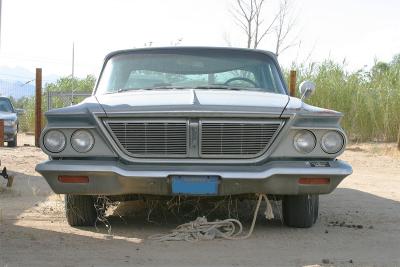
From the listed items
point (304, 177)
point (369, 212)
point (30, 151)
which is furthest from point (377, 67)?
point (304, 177)

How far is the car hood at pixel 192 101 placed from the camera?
4.87 metres

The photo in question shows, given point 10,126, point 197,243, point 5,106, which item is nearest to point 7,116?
point 10,126

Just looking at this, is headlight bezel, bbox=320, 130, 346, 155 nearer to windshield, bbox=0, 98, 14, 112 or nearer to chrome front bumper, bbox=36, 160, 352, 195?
chrome front bumper, bbox=36, 160, 352, 195

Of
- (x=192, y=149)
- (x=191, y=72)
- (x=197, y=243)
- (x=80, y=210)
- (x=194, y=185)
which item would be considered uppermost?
(x=191, y=72)

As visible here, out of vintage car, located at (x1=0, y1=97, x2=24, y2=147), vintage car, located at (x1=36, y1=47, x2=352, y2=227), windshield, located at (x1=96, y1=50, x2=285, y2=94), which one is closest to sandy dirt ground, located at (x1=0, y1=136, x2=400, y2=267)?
vintage car, located at (x1=36, y1=47, x2=352, y2=227)

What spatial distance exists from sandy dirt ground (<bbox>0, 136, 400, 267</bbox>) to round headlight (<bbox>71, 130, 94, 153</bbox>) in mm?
702

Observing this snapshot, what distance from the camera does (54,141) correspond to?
4930 mm

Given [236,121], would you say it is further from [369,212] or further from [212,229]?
[369,212]

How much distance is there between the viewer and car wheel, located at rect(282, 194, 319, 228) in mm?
5340

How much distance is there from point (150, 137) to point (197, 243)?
0.88m

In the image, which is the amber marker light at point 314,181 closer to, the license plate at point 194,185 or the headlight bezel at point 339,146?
the headlight bezel at point 339,146

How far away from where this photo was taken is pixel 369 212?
6.53m

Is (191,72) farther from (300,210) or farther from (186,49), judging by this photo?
(300,210)

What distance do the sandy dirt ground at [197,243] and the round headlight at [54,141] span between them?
694mm
